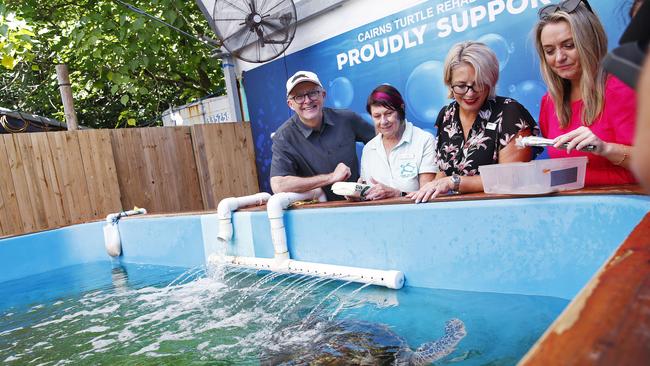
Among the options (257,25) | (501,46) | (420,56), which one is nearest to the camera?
(501,46)

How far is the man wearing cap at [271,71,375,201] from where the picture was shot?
3.11 m

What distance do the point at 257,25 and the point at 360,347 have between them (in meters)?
3.81

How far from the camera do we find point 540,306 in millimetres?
1654

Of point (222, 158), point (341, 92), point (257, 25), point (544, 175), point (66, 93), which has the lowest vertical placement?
point (544, 175)

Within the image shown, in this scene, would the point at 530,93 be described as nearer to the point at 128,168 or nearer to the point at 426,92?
the point at 426,92

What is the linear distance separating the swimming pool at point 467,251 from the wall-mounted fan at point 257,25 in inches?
94.4

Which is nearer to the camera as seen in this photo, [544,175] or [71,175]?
[544,175]

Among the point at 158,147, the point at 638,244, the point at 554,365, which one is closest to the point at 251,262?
the point at 638,244

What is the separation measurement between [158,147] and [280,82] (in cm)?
185

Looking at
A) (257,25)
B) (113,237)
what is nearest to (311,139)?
(113,237)

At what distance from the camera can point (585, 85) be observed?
178 centimetres

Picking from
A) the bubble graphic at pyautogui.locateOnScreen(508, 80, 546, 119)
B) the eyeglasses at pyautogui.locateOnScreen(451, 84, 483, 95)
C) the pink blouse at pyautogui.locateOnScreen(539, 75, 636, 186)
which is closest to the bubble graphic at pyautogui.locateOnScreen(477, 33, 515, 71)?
the bubble graphic at pyautogui.locateOnScreen(508, 80, 546, 119)

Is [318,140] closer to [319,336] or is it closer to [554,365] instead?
[319,336]

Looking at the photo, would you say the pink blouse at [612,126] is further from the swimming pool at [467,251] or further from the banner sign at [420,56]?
the banner sign at [420,56]
